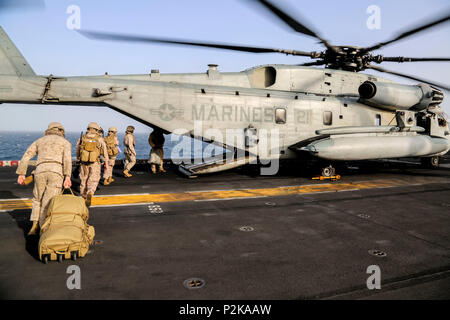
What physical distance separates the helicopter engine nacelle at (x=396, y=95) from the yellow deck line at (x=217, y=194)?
3558 millimetres

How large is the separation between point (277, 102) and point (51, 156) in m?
8.46

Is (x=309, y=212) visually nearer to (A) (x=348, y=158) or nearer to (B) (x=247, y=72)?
(A) (x=348, y=158)

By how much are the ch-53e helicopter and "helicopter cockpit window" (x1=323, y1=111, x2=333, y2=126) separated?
1.6 inches

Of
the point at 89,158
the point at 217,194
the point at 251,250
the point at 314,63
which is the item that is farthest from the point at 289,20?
the point at 314,63

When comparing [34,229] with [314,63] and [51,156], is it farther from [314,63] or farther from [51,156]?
[314,63]

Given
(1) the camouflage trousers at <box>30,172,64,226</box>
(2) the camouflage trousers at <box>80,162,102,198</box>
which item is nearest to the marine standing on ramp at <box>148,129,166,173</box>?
(2) the camouflage trousers at <box>80,162,102,198</box>

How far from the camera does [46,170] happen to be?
16.4 ft

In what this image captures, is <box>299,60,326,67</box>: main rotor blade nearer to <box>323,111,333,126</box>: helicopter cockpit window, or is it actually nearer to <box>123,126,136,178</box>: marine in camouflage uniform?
<box>323,111,333,126</box>: helicopter cockpit window

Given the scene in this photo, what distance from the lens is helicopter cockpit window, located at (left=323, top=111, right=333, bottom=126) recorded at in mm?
12289

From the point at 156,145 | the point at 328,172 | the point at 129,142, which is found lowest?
the point at 328,172

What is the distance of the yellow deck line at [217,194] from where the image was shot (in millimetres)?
7316
